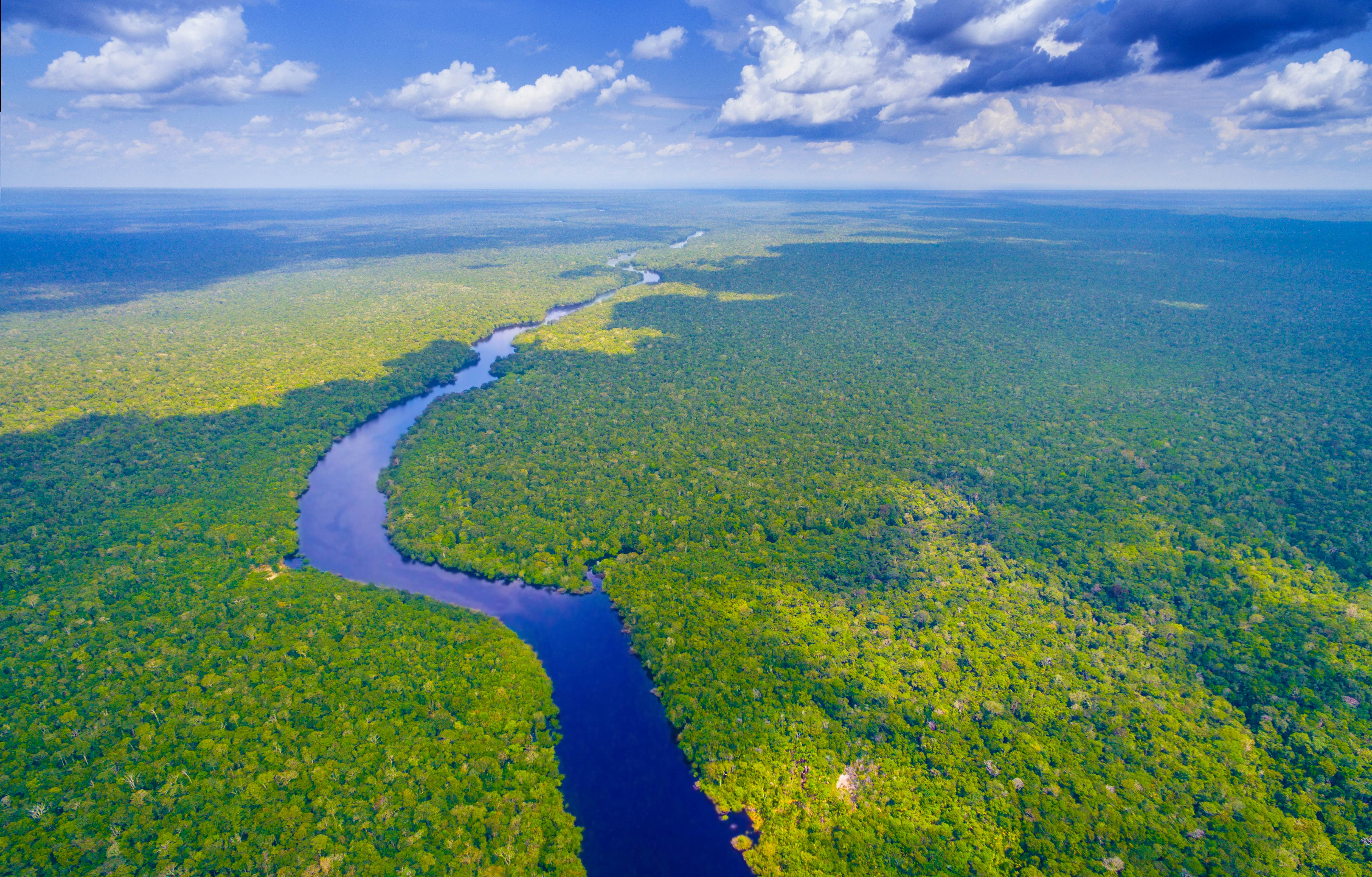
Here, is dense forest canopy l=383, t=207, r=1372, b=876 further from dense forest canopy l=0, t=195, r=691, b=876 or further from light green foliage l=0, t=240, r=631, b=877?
dense forest canopy l=0, t=195, r=691, b=876

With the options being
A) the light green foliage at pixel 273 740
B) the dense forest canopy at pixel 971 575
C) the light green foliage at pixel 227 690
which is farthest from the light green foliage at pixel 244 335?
the light green foliage at pixel 273 740

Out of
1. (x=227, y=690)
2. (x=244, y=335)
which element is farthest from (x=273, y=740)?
(x=244, y=335)

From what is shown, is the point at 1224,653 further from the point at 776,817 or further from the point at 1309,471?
the point at 1309,471

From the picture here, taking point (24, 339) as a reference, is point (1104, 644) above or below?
below

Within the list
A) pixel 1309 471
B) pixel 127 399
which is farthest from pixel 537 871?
pixel 127 399

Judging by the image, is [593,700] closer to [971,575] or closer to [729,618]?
[729,618]

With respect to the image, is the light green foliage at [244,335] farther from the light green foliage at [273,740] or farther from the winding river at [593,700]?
the light green foliage at [273,740]

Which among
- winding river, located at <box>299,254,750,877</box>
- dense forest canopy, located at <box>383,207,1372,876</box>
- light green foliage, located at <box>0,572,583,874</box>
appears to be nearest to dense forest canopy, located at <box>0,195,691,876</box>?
light green foliage, located at <box>0,572,583,874</box>
